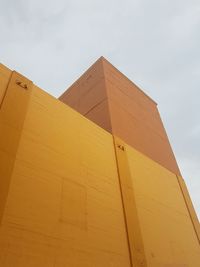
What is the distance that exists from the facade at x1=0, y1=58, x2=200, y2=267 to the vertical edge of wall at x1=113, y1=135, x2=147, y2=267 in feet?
0.05

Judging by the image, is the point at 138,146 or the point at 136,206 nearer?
the point at 136,206

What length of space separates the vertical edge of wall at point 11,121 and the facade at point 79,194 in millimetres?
13

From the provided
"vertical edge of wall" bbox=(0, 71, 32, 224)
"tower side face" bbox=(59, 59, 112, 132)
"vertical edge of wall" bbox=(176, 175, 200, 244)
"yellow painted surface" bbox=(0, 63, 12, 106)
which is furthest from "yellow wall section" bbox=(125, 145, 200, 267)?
Answer: "yellow painted surface" bbox=(0, 63, 12, 106)

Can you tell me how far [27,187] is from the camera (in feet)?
8.52

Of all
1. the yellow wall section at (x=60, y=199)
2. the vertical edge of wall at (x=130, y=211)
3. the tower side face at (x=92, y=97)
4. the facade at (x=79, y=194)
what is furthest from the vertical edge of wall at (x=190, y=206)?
the tower side face at (x=92, y=97)

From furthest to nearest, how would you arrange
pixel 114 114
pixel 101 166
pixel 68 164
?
1. pixel 114 114
2. pixel 101 166
3. pixel 68 164

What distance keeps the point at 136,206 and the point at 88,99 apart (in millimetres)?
3798

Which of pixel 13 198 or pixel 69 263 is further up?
pixel 13 198

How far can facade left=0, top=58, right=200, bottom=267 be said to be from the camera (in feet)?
7.74

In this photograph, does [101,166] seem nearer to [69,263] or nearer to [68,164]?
[68,164]

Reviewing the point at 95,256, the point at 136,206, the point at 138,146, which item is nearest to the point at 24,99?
the point at 95,256

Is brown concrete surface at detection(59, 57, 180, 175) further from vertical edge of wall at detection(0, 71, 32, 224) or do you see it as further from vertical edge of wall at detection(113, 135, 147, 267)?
vertical edge of wall at detection(0, 71, 32, 224)

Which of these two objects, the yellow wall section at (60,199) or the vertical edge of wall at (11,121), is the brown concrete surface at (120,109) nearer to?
the yellow wall section at (60,199)

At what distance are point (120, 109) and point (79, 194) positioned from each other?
11.9 feet
